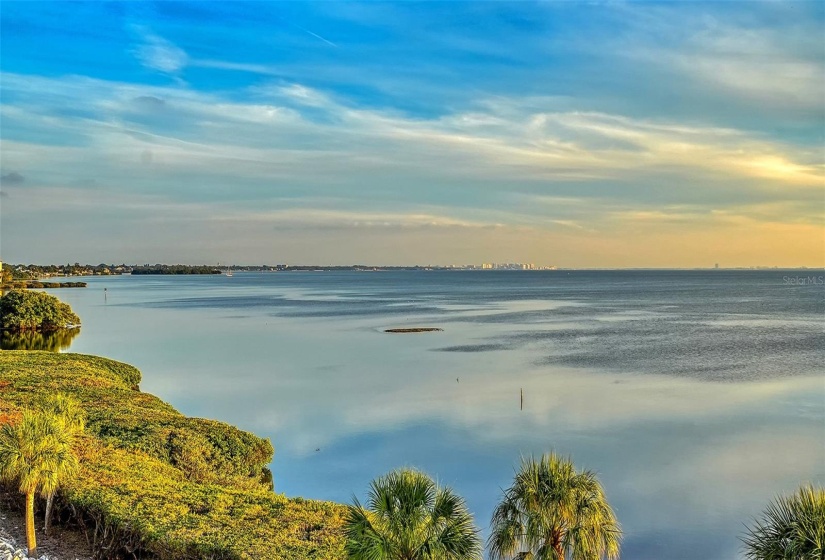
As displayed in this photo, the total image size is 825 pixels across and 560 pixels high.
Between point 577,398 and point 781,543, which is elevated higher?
point 781,543

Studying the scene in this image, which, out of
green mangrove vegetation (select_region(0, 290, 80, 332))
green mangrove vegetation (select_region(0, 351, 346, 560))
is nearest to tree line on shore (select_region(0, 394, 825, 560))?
green mangrove vegetation (select_region(0, 351, 346, 560))

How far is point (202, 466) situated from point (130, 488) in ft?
24.7

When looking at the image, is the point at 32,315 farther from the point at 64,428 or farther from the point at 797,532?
the point at 797,532

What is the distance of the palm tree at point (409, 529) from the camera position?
40.2 feet

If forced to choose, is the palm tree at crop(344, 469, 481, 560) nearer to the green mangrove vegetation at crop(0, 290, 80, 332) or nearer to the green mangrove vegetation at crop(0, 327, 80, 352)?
the green mangrove vegetation at crop(0, 327, 80, 352)

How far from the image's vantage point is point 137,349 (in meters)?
74.8

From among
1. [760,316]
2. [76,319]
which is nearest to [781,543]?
[76,319]

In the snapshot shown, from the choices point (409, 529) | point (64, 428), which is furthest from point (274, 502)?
point (409, 529)

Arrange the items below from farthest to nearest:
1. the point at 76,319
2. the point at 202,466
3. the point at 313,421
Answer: the point at 76,319, the point at 313,421, the point at 202,466

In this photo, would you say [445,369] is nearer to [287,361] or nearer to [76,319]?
[287,361]

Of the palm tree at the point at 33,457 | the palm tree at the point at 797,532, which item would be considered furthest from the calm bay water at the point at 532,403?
the palm tree at the point at 33,457

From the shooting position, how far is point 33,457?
16594 mm

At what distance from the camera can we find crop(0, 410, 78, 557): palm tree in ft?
53.9

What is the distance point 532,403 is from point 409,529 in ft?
117
